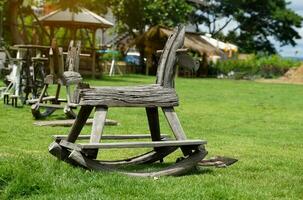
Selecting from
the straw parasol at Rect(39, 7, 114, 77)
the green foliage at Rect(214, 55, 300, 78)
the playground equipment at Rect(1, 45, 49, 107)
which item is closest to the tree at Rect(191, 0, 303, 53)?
the green foliage at Rect(214, 55, 300, 78)

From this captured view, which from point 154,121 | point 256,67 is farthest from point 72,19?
point 154,121

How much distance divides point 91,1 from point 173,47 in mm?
28305

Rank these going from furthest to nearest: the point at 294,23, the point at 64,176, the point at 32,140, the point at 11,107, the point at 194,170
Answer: the point at 294,23 < the point at 11,107 < the point at 32,140 < the point at 194,170 < the point at 64,176

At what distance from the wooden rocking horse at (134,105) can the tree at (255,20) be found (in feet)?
225

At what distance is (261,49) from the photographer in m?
81.7

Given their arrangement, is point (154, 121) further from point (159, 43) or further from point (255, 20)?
point (255, 20)

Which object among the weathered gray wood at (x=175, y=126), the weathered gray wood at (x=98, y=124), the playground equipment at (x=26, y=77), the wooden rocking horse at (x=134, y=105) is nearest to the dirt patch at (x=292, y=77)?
the playground equipment at (x=26, y=77)

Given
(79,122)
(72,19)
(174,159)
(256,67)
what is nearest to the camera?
(79,122)

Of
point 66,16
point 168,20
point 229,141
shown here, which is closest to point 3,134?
point 229,141

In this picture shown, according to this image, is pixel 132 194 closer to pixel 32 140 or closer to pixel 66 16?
pixel 32 140

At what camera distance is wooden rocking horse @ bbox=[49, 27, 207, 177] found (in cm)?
792

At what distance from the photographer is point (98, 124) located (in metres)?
8.00

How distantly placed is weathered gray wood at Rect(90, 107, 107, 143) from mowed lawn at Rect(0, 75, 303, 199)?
0.44 m

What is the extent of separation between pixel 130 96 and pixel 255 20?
2869 inches
